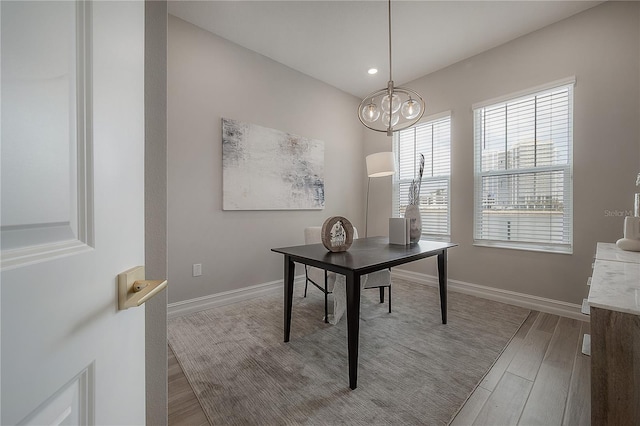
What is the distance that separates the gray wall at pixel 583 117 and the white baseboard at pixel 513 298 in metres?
0.06

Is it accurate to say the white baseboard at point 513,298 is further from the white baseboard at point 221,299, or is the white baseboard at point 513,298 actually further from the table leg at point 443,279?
the white baseboard at point 221,299

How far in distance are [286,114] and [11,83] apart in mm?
3316

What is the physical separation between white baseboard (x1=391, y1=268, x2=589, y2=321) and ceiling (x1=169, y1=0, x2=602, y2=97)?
2802 mm

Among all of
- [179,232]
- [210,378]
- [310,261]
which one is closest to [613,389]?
[310,261]

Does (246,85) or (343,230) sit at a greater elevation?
(246,85)

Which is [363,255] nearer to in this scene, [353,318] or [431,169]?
[353,318]

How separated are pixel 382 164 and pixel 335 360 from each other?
6.88 ft

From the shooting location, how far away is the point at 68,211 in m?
0.38

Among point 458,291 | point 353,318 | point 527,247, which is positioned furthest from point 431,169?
point 353,318

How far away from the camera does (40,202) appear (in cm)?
33

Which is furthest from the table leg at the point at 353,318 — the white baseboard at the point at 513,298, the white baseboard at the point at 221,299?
the white baseboard at the point at 513,298

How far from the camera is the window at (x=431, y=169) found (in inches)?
138

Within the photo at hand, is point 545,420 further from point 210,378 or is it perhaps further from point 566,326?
point 210,378

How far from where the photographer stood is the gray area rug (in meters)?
1.38
